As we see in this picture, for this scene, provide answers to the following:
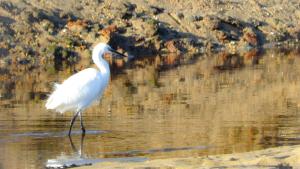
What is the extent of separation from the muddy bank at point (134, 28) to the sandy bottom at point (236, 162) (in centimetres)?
2652

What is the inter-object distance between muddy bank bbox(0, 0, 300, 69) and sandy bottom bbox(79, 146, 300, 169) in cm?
2652

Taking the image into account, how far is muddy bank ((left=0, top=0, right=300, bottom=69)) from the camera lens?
4103 cm

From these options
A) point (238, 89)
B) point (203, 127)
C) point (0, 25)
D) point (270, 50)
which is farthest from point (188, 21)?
point (203, 127)

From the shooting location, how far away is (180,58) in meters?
38.5

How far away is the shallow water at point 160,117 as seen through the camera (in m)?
13.6

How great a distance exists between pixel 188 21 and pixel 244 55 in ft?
27.3

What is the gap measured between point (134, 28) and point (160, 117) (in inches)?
1098

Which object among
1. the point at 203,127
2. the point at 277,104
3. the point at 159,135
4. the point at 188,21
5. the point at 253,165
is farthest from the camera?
the point at 188,21

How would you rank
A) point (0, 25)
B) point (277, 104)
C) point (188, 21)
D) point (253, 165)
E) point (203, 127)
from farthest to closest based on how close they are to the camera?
point (188, 21) < point (0, 25) < point (277, 104) < point (203, 127) < point (253, 165)

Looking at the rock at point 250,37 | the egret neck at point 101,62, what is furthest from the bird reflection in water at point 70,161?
the rock at point 250,37

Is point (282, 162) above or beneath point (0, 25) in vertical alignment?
beneath

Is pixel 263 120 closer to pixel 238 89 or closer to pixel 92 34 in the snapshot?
pixel 238 89

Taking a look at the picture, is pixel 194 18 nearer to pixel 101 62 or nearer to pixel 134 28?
pixel 134 28

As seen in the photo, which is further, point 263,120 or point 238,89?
point 238,89
